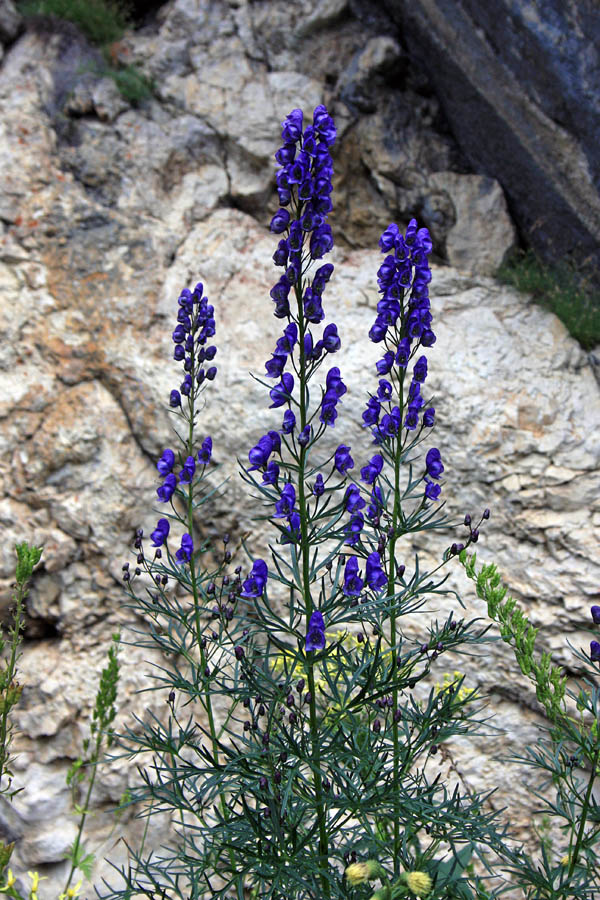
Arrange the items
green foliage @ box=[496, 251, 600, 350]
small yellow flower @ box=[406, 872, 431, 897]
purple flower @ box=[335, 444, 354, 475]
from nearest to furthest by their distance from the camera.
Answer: small yellow flower @ box=[406, 872, 431, 897], purple flower @ box=[335, 444, 354, 475], green foliage @ box=[496, 251, 600, 350]

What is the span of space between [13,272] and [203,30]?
253cm

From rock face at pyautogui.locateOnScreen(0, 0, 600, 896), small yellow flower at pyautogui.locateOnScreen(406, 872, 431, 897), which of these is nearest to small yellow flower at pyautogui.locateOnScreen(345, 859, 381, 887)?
small yellow flower at pyautogui.locateOnScreen(406, 872, 431, 897)

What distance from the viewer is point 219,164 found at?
220 inches

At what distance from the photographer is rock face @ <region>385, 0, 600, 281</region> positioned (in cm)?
467

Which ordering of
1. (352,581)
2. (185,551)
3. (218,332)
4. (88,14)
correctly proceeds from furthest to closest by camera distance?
(88,14) → (218,332) → (185,551) → (352,581)

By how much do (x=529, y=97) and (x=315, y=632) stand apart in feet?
14.1

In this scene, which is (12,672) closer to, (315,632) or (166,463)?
(166,463)

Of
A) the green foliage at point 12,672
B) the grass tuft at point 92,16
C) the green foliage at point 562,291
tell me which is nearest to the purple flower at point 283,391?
the green foliage at point 12,672

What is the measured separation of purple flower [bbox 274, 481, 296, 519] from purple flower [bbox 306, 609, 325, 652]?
30 centimetres

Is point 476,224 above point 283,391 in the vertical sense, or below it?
above

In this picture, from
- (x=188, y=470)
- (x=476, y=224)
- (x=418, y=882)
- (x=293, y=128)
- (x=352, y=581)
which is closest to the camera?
(x=418, y=882)

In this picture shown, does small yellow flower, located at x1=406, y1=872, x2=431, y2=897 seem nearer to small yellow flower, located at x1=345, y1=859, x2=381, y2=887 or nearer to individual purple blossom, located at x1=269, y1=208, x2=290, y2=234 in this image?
small yellow flower, located at x1=345, y1=859, x2=381, y2=887

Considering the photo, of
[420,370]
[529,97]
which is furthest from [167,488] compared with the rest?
[529,97]

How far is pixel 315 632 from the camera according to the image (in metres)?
2.14
